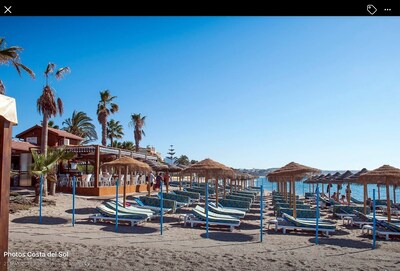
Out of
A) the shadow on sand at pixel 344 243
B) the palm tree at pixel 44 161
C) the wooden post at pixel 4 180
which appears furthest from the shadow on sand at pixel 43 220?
the shadow on sand at pixel 344 243

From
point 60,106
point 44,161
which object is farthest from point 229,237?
point 60,106

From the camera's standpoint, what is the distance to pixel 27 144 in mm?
25422

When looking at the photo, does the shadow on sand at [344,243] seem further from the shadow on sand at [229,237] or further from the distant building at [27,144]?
the distant building at [27,144]

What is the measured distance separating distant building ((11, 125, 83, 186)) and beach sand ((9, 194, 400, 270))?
1128cm

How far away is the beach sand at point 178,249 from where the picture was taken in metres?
7.31

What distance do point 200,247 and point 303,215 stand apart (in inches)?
258

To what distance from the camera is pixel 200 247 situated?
9094mm

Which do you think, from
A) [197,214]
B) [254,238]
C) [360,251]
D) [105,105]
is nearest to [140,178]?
[105,105]
